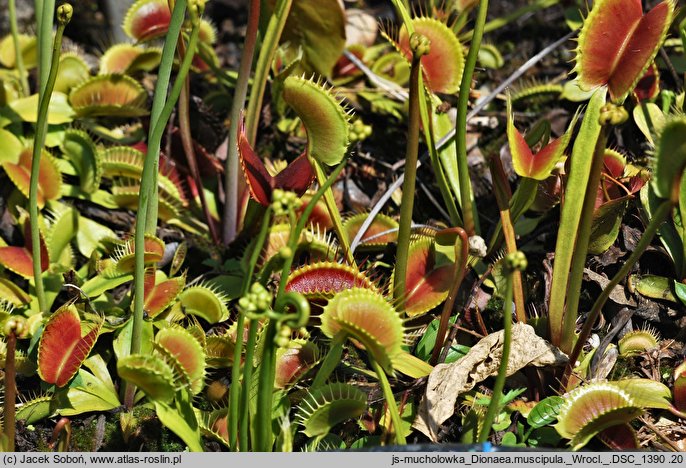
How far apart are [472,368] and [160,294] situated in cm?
78

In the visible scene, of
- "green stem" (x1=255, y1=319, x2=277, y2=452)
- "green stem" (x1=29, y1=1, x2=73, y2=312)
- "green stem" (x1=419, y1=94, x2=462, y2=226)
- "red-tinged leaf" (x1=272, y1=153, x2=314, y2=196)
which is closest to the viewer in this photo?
"green stem" (x1=255, y1=319, x2=277, y2=452)

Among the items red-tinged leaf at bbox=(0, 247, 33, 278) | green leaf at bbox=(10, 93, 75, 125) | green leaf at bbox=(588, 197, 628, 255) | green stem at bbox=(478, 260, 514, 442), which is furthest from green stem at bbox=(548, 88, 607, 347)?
green leaf at bbox=(10, 93, 75, 125)

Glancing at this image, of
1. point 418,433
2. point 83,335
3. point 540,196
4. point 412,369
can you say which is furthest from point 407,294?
point 83,335

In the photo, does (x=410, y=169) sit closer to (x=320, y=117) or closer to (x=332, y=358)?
(x=320, y=117)

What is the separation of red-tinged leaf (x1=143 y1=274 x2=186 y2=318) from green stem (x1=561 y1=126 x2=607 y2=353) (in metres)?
0.93

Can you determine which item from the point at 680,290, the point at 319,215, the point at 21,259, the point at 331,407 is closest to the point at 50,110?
the point at 21,259

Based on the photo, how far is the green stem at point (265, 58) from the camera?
6.72 ft

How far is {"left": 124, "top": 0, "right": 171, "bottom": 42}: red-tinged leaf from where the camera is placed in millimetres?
2367

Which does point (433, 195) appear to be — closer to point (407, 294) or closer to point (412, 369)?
point (407, 294)

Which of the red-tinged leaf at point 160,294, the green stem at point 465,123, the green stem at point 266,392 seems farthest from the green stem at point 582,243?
the red-tinged leaf at point 160,294

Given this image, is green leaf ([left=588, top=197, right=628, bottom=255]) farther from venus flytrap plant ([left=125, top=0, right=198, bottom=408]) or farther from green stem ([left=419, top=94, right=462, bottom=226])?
venus flytrap plant ([left=125, top=0, right=198, bottom=408])

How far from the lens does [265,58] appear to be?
2121 millimetres

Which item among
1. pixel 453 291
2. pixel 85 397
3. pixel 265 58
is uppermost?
pixel 265 58

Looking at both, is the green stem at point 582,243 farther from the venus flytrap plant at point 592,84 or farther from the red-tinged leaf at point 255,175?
the red-tinged leaf at point 255,175
